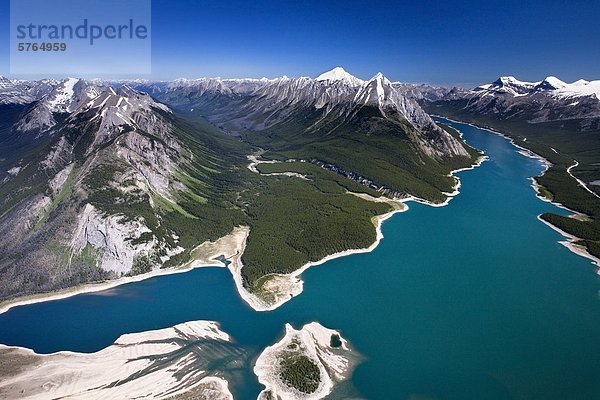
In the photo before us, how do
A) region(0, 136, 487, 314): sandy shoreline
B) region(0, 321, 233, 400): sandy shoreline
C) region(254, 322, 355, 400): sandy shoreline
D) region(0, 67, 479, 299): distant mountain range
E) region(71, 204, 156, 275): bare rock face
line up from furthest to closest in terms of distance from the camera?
region(71, 204, 156, 275): bare rock face → region(0, 67, 479, 299): distant mountain range → region(0, 136, 487, 314): sandy shoreline → region(0, 321, 233, 400): sandy shoreline → region(254, 322, 355, 400): sandy shoreline

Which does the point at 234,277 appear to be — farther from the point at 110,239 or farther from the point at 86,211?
the point at 86,211

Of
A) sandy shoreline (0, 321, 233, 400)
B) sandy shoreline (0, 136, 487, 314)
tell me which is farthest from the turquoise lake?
sandy shoreline (0, 321, 233, 400)

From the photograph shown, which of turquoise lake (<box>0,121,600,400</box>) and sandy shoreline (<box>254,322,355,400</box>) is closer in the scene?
sandy shoreline (<box>254,322,355,400</box>)

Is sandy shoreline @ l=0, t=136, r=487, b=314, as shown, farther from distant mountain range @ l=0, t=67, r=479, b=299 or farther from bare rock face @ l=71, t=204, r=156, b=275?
bare rock face @ l=71, t=204, r=156, b=275

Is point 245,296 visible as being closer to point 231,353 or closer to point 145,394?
point 231,353

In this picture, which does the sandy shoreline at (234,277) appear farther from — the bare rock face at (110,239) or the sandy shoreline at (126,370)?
the sandy shoreline at (126,370)

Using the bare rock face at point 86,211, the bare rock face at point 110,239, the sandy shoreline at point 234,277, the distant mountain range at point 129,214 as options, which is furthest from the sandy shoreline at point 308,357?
the bare rock face at point 110,239

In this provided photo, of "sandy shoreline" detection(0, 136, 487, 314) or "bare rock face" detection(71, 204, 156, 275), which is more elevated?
"bare rock face" detection(71, 204, 156, 275)

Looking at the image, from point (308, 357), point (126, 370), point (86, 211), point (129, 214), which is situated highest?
point (86, 211)

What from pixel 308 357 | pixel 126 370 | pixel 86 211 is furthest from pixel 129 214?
pixel 308 357
